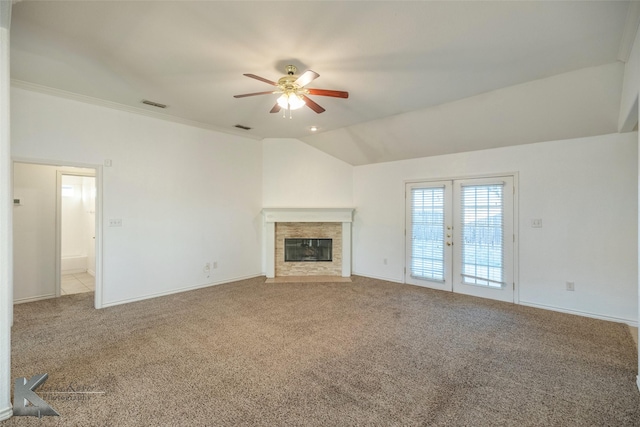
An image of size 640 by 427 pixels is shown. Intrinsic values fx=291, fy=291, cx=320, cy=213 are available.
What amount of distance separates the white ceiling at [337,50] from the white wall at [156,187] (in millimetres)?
426

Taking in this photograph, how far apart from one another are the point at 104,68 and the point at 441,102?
13.5ft

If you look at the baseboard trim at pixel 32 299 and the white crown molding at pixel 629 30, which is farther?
the baseboard trim at pixel 32 299

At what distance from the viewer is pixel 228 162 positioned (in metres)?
5.70

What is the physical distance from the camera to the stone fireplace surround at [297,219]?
610cm

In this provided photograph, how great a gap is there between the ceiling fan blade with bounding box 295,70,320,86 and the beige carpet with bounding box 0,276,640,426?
A: 264 centimetres

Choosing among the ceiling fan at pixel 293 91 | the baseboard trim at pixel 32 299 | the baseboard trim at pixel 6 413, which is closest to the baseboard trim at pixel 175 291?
the baseboard trim at pixel 32 299

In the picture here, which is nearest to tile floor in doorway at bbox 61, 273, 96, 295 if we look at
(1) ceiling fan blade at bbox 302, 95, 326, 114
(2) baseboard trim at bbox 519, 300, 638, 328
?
(1) ceiling fan blade at bbox 302, 95, 326, 114

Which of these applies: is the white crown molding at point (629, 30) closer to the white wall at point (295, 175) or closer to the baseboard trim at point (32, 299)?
the white wall at point (295, 175)

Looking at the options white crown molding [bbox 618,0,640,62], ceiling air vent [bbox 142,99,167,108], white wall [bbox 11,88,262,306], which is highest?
ceiling air vent [bbox 142,99,167,108]

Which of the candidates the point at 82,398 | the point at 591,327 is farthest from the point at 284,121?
the point at 591,327

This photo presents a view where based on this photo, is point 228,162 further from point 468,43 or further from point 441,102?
point 468,43

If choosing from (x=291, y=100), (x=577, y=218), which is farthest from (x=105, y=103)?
(x=577, y=218)

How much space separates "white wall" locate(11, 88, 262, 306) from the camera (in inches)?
151

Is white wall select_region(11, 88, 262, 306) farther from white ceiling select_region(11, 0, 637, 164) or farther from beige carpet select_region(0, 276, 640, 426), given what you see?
beige carpet select_region(0, 276, 640, 426)
